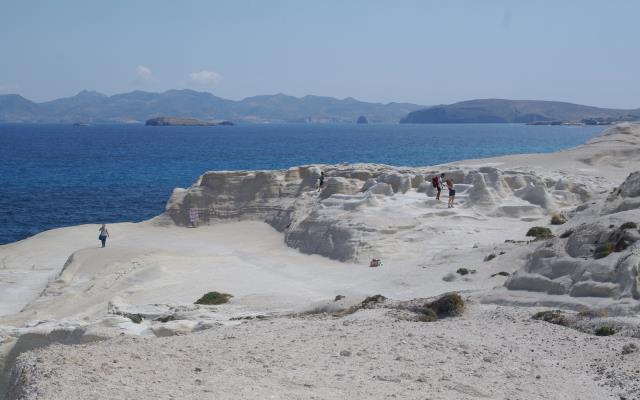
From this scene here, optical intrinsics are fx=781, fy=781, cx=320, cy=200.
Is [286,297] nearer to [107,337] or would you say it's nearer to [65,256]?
[107,337]

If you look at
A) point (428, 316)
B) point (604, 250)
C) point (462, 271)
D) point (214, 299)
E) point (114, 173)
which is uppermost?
point (604, 250)

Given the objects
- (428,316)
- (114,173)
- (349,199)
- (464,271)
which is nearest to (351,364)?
(428,316)

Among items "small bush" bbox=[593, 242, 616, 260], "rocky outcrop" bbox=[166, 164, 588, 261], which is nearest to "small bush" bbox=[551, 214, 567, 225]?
"rocky outcrop" bbox=[166, 164, 588, 261]

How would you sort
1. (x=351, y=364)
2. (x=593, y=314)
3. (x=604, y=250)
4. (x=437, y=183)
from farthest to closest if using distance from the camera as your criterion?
1. (x=437, y=183)
2. (x=604, y=250)
3. (x=593, y=314)
4. (x=351, y=364)

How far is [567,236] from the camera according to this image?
67.2 feet

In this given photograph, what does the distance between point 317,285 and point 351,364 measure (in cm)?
1430

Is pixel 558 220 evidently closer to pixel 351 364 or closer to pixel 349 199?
pixel 349 199

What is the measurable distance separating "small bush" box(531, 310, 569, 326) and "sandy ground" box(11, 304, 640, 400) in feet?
1.71

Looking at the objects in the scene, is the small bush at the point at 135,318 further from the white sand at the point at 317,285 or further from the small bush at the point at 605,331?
the small bush at the point at 605,331

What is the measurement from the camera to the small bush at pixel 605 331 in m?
14.2

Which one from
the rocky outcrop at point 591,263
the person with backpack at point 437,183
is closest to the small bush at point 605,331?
the rocky outcrop at point 591,263

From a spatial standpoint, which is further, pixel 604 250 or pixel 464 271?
pixel 464 271

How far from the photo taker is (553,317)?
1544 centimetres

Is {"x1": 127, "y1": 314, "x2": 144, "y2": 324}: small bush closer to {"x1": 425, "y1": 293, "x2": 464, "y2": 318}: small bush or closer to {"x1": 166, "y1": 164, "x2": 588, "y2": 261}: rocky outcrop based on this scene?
{"x1": 425, "y1": 293, "x2": 464, "y2": 318}: small bush
